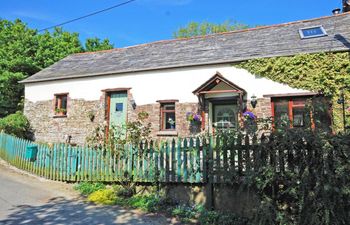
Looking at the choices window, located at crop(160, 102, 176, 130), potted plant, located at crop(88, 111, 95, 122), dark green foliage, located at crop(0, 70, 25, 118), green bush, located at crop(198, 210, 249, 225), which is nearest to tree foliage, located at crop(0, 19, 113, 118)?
dark green foliage, located at crop(0, 70, 25, 118)

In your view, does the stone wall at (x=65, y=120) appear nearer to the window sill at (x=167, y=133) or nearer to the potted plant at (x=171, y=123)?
the window sill at (x=167, y=133)

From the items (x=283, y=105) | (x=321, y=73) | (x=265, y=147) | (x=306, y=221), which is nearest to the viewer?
(x=306, y=221)

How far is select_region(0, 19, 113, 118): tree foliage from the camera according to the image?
19.9 meters

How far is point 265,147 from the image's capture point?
515 centimetres

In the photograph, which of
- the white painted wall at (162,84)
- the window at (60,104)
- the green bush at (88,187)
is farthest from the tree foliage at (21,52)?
the green bush at (88,187)

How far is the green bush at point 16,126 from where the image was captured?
14492 mm

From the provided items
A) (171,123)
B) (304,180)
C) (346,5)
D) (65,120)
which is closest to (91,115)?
(65,120)

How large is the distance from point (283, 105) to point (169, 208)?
A: 6444 mm

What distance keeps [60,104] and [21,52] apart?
30.1 feet

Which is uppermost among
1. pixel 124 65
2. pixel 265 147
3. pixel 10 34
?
pixel 10 34

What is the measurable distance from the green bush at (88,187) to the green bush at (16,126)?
849cm

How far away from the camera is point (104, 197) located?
284 inches

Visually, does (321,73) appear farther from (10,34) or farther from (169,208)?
(10,34)

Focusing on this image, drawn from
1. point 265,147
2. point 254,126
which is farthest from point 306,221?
point 254,126
